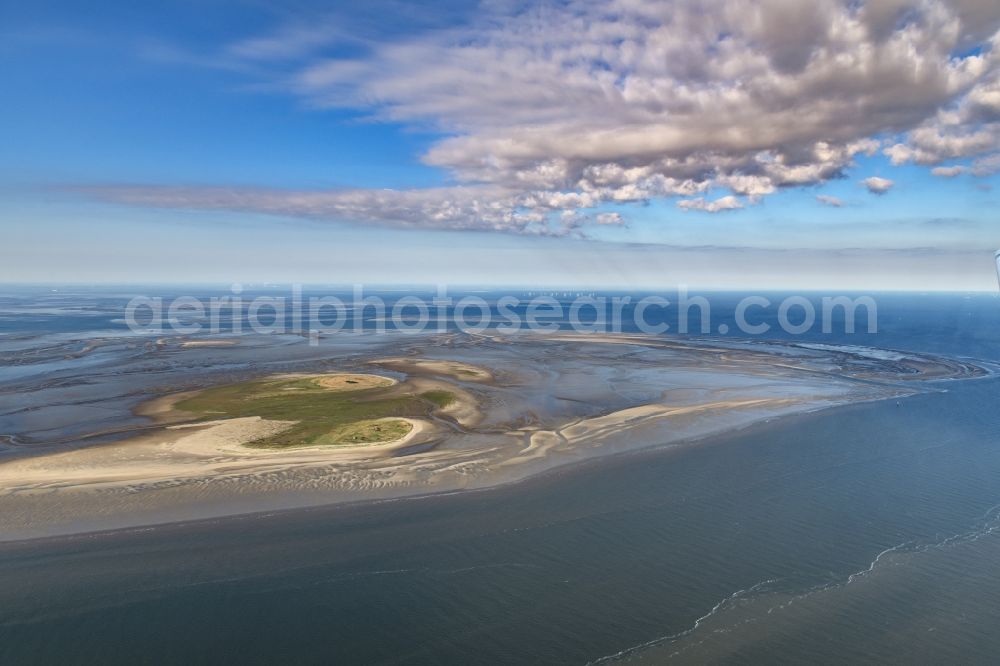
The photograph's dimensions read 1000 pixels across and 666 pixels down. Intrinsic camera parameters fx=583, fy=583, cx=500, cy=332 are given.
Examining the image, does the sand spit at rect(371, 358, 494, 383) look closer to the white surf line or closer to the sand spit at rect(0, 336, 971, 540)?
the sand spit at rect(0, 336, 971, 540)

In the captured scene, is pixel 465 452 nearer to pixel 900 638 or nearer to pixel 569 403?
pixel 569 403

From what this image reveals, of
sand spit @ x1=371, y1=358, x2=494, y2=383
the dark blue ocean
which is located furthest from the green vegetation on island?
the dark blue ocean

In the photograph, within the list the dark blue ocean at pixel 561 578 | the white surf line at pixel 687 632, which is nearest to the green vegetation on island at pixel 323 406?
the dark blue ocean at pixel 561 578

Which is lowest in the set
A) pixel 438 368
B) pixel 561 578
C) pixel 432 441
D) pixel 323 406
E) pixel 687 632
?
pixel 687 632

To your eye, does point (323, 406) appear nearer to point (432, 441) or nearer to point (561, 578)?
point (432, 441)

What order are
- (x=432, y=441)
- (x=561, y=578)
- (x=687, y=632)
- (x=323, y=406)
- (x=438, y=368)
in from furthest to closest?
(x=438, y=368) → (x=323, y=406) → (x=432, y=441) → (x=561, y=578) → (x=687, y=632)

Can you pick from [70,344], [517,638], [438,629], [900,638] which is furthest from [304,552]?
[70,344]

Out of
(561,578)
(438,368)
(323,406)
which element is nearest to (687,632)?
(561,578)

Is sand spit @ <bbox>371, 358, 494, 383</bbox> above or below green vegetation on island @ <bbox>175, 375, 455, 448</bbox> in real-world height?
above
